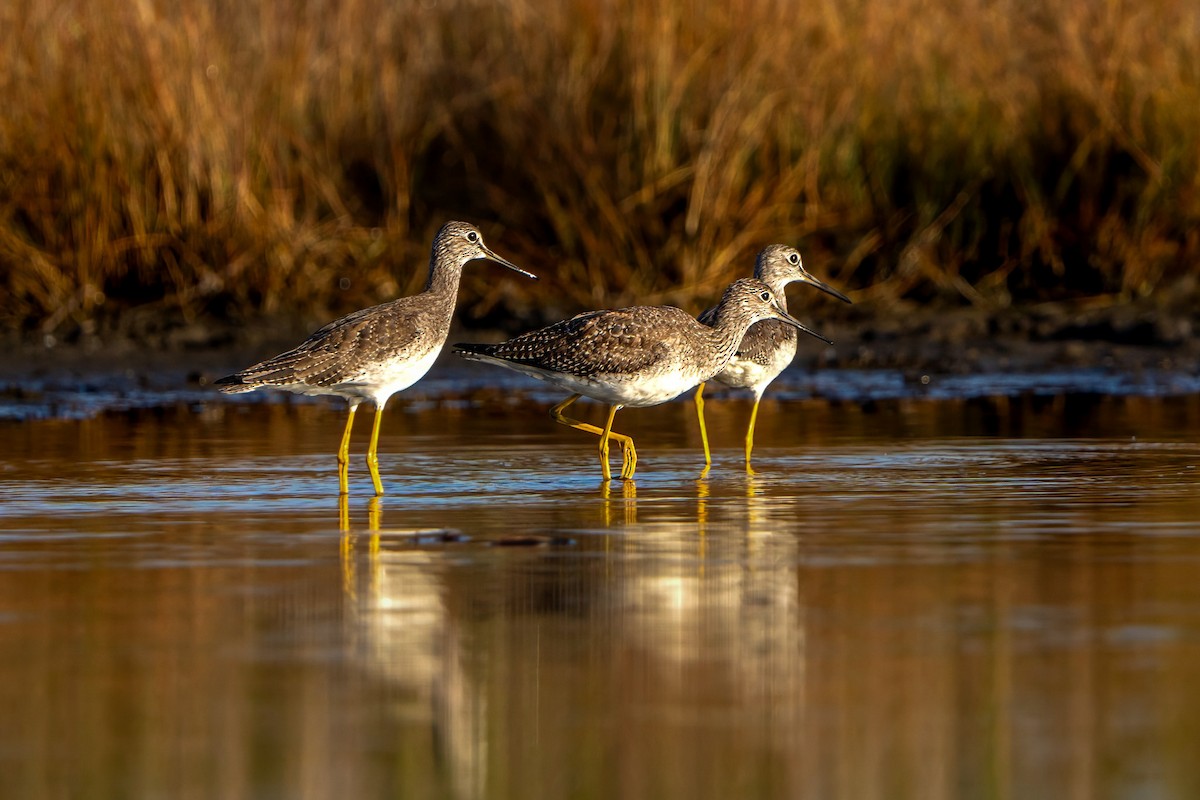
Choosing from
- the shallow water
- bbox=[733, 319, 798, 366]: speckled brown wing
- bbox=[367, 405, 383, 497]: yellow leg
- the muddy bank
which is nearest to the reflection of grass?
the muddy bank

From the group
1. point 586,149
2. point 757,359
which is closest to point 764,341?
point 757,359

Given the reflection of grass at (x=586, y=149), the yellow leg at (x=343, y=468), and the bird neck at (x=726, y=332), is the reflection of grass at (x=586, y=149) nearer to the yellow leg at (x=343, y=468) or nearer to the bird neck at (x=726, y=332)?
the bird neck at (x=726, y=332)

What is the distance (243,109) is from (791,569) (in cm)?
900

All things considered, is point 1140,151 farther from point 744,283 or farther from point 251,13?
point 251,13

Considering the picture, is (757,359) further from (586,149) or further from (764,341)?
(586,149)

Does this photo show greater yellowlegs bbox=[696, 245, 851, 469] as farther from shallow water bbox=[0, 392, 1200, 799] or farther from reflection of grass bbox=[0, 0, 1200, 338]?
reflection of grass bbox=[0, 0, 1200, 338]

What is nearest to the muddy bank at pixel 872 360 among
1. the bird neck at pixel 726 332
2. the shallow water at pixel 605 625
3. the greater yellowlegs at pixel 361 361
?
the bird neck at pixel 726 332

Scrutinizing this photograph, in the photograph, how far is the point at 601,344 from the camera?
410 inches

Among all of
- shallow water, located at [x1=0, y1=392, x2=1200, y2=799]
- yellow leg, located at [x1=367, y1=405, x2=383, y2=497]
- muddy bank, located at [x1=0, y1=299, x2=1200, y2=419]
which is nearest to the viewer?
shallow water, located at [x1=0, y1=392, x2=1200, y2=799]

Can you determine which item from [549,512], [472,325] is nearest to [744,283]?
[549,512]

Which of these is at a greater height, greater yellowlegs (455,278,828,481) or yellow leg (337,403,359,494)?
greater yellowlegs (455,278,828,481)

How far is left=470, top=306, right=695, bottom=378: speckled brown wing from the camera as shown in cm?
1027

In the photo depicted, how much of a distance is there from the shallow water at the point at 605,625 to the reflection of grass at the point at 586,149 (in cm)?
448

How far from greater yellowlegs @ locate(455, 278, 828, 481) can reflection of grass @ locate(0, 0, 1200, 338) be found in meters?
4.50
